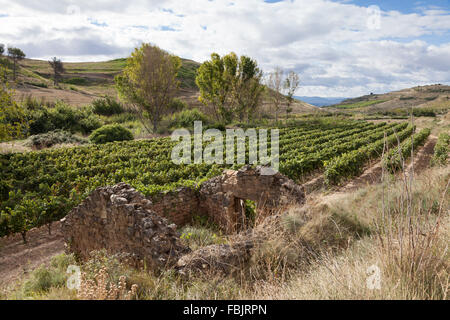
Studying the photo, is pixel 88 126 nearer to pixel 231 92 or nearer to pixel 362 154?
pixel 231 92

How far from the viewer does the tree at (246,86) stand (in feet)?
106

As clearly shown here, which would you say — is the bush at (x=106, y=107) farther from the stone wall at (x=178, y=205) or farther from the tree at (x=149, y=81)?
the stone wall at (x=178, y=205)

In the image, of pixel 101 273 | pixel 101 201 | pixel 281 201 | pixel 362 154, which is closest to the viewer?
pixel 101 273

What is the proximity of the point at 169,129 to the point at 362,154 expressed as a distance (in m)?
19.2

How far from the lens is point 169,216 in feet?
24.6

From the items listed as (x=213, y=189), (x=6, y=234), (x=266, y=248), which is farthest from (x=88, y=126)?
(x=266, y=248)

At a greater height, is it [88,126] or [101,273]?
[88,126]

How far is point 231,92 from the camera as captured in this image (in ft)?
107

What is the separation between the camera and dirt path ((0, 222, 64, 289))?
5680 millimetres

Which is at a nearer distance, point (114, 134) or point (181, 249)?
point (181, 249)

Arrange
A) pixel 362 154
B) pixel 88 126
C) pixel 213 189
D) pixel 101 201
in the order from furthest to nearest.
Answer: pixel 88 126, pixel 362 154, pixel 213 189, pixel 101 201

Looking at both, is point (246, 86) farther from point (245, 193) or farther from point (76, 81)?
point (76, 81)

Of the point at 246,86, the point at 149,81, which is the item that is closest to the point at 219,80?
the point at 246,86

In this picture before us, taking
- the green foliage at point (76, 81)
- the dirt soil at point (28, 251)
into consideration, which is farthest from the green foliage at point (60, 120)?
the green foliage at point (76, 81)
